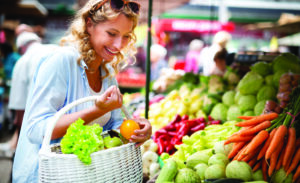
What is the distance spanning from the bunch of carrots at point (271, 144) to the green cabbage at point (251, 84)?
35.8 inches

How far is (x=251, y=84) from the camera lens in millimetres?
3080

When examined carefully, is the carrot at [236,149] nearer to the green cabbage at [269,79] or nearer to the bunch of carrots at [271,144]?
the bunch of carrots at [271,144]

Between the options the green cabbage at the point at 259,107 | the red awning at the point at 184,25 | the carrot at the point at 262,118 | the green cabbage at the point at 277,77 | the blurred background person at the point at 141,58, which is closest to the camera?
the carrot at the point at 262,118

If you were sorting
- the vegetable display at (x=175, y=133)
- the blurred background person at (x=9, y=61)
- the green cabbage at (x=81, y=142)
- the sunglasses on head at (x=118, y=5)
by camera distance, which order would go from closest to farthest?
the green cabbage at (x=81, y=142) < the sunglasses on head at (x=118, y=5) < the vegetable display at (x=175, y=133) < the blurred background person at (x=9, y=61)

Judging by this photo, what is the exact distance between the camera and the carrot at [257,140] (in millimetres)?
1941

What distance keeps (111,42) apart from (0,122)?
7.66m

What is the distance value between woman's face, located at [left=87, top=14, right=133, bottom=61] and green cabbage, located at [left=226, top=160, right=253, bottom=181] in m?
1.06

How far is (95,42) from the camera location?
1850mm

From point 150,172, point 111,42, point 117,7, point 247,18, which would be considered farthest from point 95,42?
point 247,18

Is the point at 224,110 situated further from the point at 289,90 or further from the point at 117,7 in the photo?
the point at 117,7

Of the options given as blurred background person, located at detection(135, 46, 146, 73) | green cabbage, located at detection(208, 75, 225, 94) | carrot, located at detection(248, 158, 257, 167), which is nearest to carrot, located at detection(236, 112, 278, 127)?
carrot, located at detection(248, 158, 257, 167)

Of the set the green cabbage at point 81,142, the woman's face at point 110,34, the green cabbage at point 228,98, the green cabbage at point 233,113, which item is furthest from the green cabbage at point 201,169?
the green cabbage at point 228,98

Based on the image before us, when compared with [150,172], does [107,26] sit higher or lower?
higher

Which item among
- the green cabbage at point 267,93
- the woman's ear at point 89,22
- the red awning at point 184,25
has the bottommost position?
the green cabbage at point 267,93
